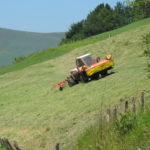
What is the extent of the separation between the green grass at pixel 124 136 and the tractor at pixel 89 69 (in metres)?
16.5

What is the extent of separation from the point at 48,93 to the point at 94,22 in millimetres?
120917

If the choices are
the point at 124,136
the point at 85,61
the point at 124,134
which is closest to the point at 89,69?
the point at 85,61

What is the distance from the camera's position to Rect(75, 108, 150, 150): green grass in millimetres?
8391

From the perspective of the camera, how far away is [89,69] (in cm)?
2706

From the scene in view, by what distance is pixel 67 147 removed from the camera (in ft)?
41.9

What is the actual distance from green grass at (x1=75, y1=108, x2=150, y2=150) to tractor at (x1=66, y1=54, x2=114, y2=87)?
649 inches

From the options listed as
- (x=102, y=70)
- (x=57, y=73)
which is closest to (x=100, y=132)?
(x=102, y=70)

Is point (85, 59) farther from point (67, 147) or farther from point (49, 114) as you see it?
point (67, 147)

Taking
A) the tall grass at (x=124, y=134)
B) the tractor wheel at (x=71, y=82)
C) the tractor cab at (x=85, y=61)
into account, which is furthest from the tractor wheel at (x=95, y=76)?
the tall grass at (x=124, y=134)

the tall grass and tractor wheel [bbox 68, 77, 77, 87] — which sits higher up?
the tall grass

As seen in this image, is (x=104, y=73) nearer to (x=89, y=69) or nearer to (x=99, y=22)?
(x=89, y=69)

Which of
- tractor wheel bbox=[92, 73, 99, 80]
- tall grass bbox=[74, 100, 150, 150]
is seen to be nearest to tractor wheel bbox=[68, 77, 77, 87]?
tractor wheel bbox=[92, 73, 99, 80]

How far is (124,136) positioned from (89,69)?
17.8 metres

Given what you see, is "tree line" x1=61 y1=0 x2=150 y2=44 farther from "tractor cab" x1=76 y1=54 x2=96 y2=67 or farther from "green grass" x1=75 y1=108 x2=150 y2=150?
"green grass" x1=75 y1=108 x2=150 y2=150
